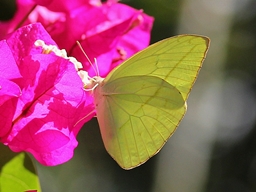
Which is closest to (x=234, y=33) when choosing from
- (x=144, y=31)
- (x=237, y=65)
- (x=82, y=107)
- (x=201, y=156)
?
(x=237, y=65)

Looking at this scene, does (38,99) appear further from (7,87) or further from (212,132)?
(212,132)

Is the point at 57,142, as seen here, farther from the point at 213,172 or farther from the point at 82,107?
A: the point at 213,172

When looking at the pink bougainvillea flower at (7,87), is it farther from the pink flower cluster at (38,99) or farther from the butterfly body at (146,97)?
the butterfly body at (146,97)

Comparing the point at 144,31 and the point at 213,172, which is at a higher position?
the point at 144,31

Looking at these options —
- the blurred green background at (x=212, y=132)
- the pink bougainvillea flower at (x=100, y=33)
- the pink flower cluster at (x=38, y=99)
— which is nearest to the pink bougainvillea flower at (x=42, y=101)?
the pink flower cluster at (x=38, y=99)

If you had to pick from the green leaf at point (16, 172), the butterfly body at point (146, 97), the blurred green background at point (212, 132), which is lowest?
the blurred green background at point (212, 132)

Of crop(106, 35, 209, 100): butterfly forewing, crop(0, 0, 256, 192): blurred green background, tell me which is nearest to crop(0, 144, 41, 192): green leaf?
crop(106, 35, 209, 100): butterfly forewing
